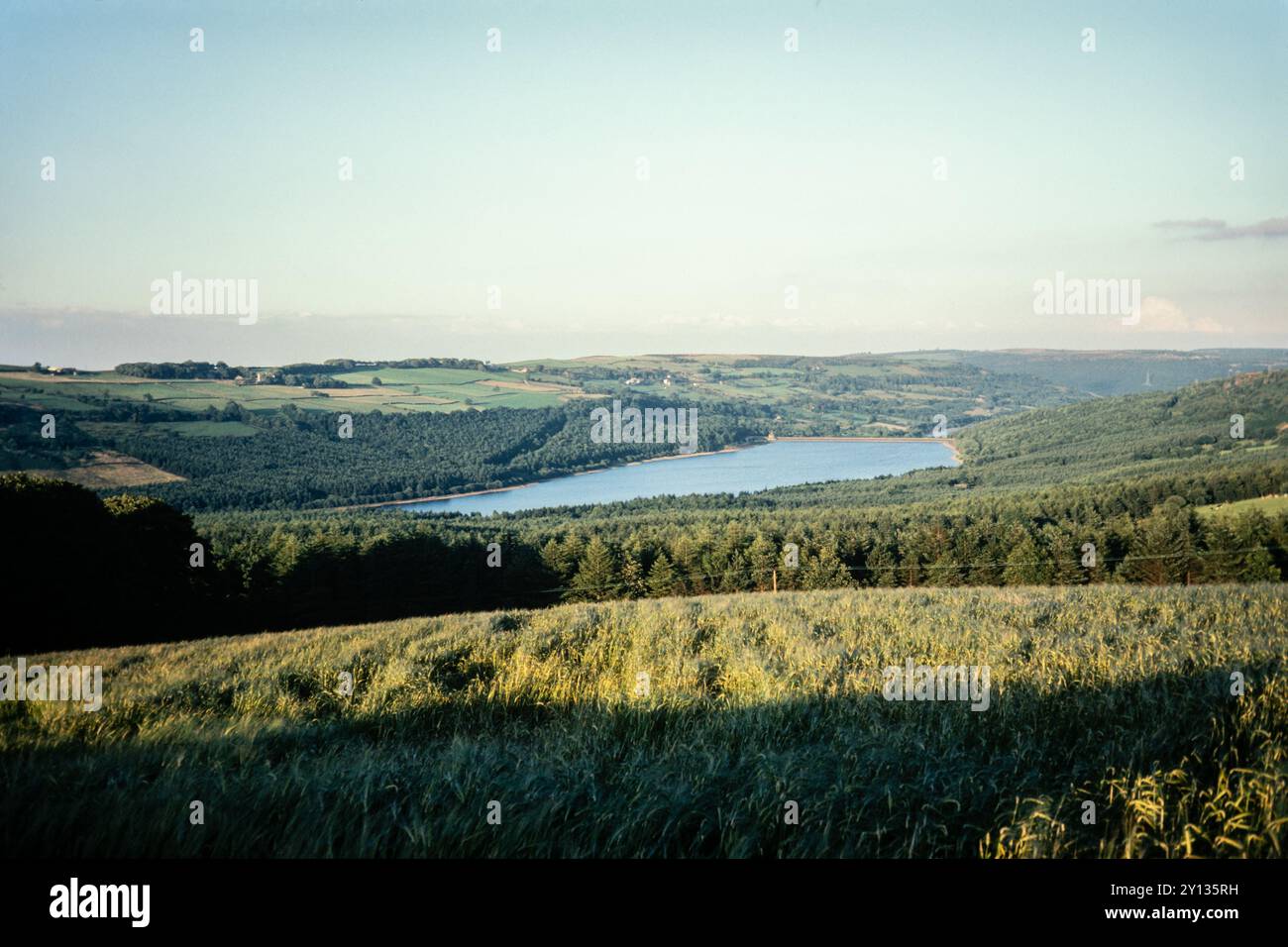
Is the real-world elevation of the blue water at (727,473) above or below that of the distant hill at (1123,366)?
below

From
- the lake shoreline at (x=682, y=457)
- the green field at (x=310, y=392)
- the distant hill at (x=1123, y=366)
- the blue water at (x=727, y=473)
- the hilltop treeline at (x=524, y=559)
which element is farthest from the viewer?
the distant hill at (x=1123, y=366)

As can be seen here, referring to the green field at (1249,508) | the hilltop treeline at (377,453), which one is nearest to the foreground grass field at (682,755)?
the green field at (1249,508)

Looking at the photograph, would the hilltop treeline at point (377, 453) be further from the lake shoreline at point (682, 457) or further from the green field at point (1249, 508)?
the green field at point (1249, 508)

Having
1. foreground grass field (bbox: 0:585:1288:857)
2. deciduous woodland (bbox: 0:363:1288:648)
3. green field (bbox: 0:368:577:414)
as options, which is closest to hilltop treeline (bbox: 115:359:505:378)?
green field (bbox: 0:368:577:414)

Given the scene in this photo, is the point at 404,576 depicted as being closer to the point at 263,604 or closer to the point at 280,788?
the point at 263,604

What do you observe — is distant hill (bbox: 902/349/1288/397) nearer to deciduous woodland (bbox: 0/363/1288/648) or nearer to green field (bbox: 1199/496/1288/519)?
deciduous woodland (bbox: 0/363/1288/648)

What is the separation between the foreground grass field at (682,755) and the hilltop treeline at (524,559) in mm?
21251

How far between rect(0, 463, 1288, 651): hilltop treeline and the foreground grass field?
21251 millimetres

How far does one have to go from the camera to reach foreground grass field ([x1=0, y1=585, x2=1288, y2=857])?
2.60 m

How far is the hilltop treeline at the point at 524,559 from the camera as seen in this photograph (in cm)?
2197

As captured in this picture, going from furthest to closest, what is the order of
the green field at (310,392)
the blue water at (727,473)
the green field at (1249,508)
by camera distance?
the blue water at (727,473), the green field at (310,392), the green field at (1249,508)

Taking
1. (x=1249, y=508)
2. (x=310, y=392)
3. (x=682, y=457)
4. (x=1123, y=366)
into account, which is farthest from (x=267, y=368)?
(x=1123, y=366)

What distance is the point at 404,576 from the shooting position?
120ft

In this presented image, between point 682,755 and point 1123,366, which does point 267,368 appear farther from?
point 1123,366
